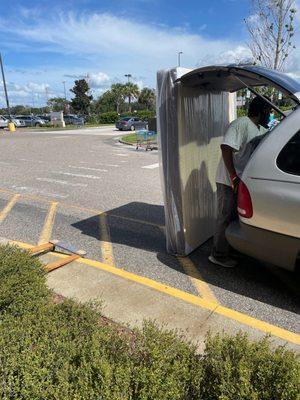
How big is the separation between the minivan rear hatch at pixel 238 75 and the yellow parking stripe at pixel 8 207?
13.4ft

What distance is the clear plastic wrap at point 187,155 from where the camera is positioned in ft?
13.0

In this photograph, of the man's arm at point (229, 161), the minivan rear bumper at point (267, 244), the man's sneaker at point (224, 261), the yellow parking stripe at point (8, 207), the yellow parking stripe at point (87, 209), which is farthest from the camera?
the yellow parking stripe at point (8, 207)

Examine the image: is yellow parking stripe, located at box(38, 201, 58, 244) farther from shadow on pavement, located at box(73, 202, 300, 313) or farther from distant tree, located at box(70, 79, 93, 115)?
distant tree, located at box(70, 79, 93, 115)

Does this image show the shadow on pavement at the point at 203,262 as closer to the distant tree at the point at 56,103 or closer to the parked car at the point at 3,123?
the parked car at the point at 3,123

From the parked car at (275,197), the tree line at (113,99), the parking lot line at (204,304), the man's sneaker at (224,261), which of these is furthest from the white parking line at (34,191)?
the tree line at (113,99)

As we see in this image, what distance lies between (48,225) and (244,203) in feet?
11.8

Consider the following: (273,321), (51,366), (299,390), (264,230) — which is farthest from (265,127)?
(51,366)

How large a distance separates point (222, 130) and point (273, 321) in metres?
2.77

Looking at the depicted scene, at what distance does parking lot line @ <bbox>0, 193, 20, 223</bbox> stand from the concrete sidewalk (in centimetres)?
283

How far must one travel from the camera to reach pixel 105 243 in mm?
4984

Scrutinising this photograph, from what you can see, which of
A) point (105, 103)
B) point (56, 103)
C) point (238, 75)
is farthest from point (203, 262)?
point (56, 103)

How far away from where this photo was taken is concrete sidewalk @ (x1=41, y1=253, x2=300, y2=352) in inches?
117

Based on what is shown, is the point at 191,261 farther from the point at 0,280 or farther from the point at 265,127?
the point at 0,280

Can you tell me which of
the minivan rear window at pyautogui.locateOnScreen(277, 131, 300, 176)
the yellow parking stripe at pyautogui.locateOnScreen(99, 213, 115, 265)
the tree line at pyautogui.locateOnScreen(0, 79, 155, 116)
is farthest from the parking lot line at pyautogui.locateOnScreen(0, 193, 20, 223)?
the tree line at pyautogui.locateOnScreen(0, 79, 155, 116)
